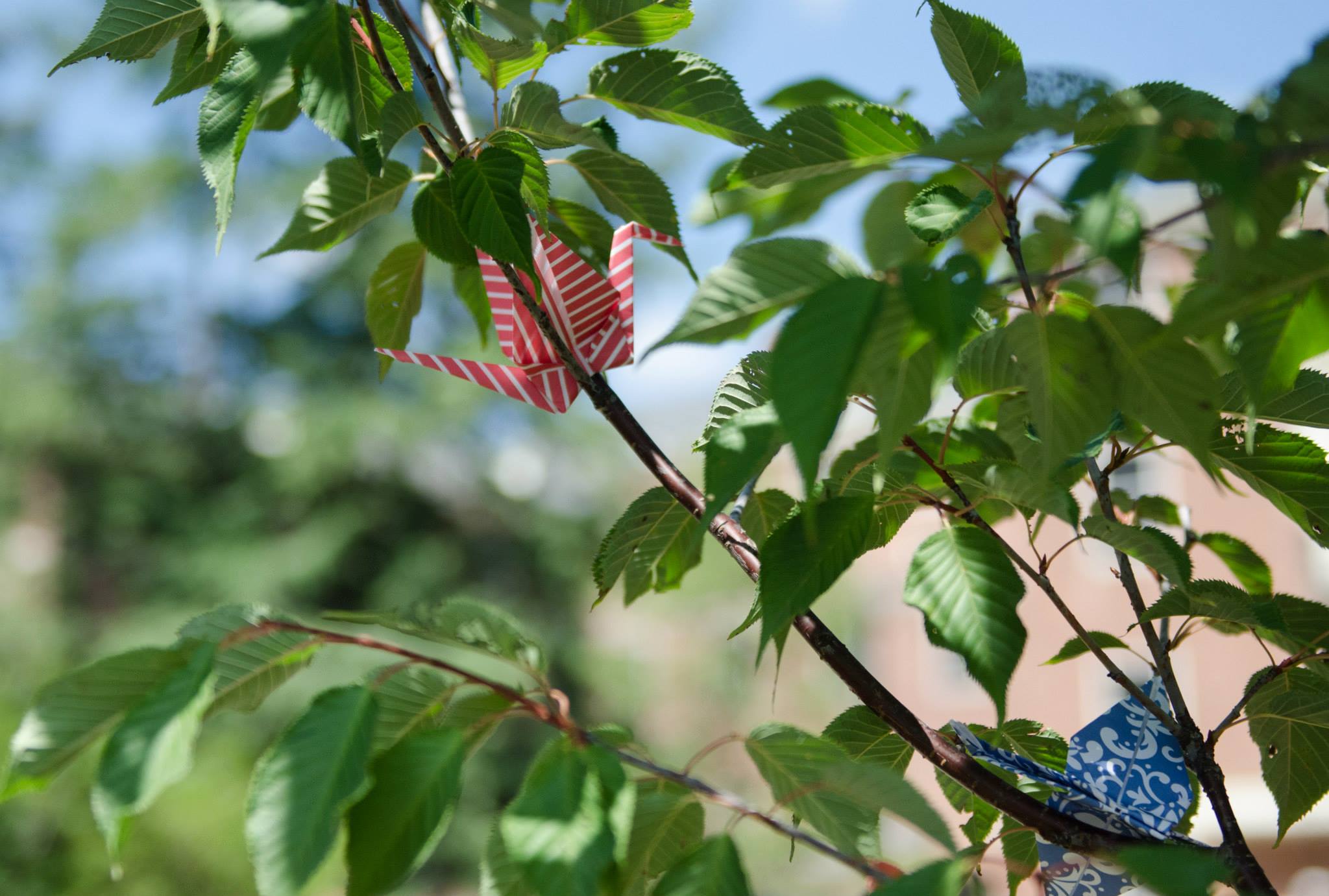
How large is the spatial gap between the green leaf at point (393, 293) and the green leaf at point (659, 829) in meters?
0.29

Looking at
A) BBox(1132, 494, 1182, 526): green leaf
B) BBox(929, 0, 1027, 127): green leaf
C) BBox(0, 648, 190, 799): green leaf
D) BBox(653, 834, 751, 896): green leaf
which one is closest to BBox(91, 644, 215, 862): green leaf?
BBox(0, 648, 190, 799): green leaf

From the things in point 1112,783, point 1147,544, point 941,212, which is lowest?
point 1112,783

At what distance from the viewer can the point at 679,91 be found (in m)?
0.41

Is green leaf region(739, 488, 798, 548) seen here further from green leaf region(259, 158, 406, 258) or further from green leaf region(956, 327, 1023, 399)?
green leaf region(259, 158, 406, 258)

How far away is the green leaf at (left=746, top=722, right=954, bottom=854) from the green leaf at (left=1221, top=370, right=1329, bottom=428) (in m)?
0.22

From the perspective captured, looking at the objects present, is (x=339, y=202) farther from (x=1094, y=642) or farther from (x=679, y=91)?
(x=1094, y=642)

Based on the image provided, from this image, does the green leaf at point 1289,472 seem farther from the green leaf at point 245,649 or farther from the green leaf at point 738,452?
the green leaf at point 245,649

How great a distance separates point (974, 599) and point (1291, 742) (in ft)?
0.68

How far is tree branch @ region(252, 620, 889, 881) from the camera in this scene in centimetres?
27

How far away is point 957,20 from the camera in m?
0.39

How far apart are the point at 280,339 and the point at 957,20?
21.7ft

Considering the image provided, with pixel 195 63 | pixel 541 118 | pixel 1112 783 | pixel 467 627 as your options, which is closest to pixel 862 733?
pixel 1112 783

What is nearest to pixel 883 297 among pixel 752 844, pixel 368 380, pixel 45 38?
pixel 368 380

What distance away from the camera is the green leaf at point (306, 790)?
0.78 ft
